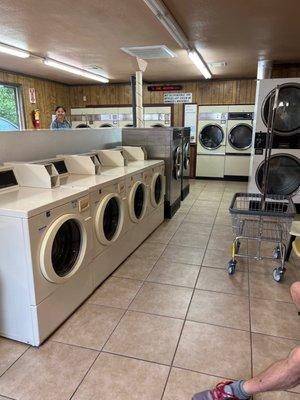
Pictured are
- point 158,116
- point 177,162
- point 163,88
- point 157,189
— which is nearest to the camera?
point 157,189

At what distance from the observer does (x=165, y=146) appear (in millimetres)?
Result: 4535

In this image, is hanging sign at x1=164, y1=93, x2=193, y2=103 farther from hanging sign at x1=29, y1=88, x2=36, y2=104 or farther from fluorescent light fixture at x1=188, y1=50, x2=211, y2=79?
hanging sign at x1=29, y1=88, x2=36, y2=104

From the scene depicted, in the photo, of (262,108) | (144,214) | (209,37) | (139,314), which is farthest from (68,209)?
(262,108)

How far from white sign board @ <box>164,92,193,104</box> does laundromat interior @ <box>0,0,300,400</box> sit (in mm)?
1376

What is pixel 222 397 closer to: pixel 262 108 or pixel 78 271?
pixel 78 271

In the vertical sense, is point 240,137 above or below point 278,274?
above

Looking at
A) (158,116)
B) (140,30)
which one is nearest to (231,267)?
(140,30)

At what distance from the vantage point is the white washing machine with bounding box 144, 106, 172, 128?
7.77 m

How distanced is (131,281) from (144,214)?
3.40 feet

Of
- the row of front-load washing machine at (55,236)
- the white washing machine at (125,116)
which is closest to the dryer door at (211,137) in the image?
the white washing machine at (125,116)

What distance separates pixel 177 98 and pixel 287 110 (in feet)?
12.0

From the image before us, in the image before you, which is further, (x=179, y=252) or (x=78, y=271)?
(x=179, y=252)

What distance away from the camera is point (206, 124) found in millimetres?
7465

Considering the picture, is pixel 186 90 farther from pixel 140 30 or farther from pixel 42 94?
pixel 140 30
